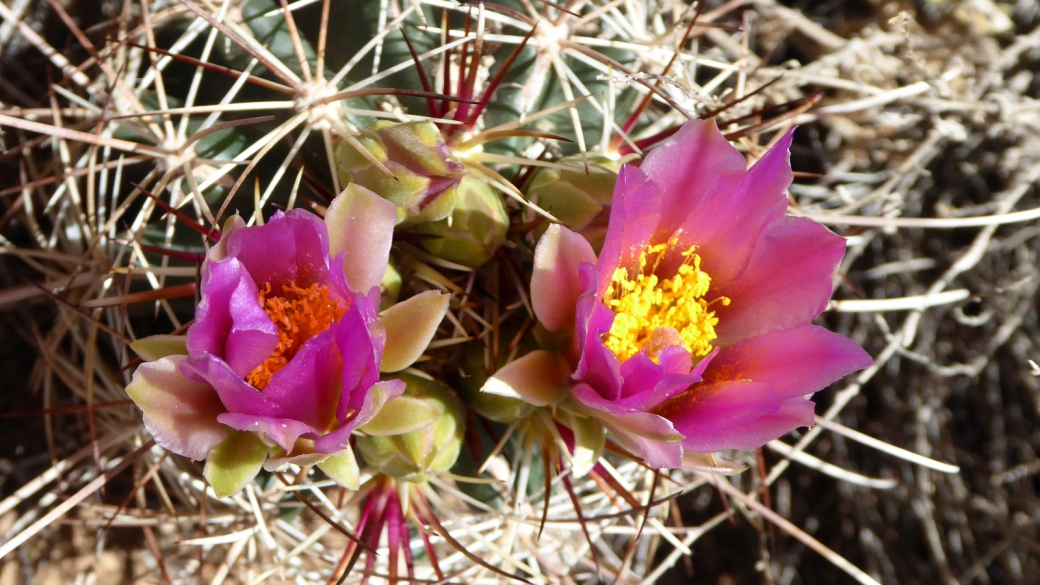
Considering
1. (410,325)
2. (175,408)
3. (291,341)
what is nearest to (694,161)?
(410,325)

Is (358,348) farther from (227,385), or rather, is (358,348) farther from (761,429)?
(761,429)

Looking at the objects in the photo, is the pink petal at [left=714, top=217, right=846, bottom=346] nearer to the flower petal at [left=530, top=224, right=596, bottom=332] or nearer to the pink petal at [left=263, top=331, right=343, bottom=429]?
the flower petal at [left=530, top=224, right=596, bottom=332]

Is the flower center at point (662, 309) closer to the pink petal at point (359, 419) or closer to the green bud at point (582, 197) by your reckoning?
the green bud at point (582, 197)

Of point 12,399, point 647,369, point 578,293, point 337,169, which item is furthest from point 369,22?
point 12,399

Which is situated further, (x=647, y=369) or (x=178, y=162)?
(x=178, y=162)

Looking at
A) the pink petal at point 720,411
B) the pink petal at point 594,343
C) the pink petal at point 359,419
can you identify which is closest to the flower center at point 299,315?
the pink petal at point 359,419

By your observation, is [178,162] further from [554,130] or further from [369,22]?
[554,130]

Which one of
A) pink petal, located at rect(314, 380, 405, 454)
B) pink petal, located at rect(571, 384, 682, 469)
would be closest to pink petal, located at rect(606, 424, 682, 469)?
pink petal, located at rect(571, 384, 682, 469)
